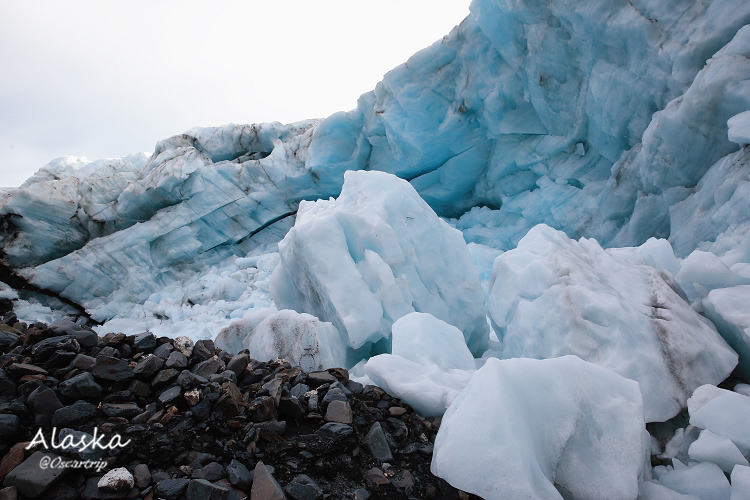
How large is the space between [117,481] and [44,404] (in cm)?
57

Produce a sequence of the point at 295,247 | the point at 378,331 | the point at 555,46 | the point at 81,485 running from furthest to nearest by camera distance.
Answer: the point at 555,46 < the point at 295,247 < the point at 378,331 < the point at 81,485

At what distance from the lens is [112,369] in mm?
1966

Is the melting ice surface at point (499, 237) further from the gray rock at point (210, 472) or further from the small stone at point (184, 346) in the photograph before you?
the small stone at point (184, 346)

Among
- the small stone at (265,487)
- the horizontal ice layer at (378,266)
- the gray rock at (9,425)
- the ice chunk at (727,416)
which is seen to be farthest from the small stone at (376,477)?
the horizontal ice layer at (378,266)

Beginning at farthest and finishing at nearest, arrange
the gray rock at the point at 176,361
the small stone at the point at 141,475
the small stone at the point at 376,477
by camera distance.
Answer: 1. the gray rock at the point at 176,361
2. the small stone at the point at 376,477
3. the small stone at the point at 141,475

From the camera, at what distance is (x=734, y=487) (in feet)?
4.96

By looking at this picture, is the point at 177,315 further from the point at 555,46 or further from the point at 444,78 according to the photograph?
the point at 555,46

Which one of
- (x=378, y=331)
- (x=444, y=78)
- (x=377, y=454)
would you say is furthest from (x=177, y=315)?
(x=377, y=454)

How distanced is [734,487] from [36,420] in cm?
282

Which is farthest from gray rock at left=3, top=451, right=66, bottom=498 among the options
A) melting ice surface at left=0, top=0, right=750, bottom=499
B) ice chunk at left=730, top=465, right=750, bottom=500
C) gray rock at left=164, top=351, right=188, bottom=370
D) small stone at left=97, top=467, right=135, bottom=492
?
ice chunk at left=730, top=465, right=750, bottom=500

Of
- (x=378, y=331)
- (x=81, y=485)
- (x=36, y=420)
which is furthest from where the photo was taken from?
(x=378, y=331)

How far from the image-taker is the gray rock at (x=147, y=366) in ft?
6.58

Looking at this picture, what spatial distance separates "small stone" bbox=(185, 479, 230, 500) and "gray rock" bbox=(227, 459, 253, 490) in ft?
0.23

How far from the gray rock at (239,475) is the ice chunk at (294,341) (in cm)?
180
